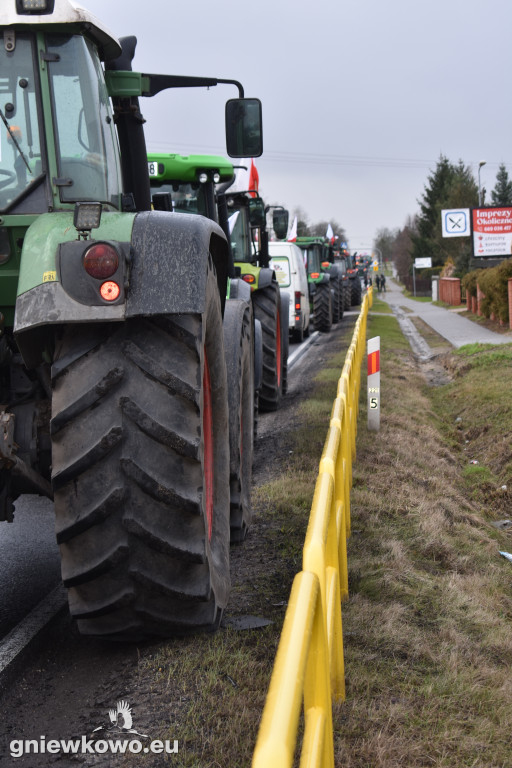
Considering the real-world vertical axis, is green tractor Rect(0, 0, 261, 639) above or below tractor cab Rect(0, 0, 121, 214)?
below

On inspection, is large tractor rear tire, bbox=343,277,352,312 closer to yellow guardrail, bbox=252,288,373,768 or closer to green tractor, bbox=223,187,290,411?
green tractor, bbox=223,187,290,411

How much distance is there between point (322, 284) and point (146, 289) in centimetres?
2341

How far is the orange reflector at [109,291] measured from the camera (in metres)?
3.40

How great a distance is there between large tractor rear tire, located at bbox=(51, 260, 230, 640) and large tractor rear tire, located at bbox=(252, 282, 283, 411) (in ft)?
24.2

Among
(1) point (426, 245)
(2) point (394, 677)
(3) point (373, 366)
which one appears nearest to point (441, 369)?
(3) point (373, 366)

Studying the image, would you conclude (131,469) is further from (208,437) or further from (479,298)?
(479,298)

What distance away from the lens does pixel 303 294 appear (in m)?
21.6

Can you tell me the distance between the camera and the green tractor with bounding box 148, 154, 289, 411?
7.88 metres

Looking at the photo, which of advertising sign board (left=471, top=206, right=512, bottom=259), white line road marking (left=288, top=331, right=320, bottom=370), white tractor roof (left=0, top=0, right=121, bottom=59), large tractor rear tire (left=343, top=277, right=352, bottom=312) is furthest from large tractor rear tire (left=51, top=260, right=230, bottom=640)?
advertising sign board (left=471, top=206, right=512, bottom=259)

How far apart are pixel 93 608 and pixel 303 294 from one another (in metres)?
18.4

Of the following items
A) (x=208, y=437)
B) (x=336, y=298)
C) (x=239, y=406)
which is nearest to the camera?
(x=208, y=437)

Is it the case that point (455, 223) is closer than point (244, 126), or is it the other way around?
point (244, 126)

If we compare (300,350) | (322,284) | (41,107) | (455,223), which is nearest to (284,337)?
(41,107)

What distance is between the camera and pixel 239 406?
5.64 metres
